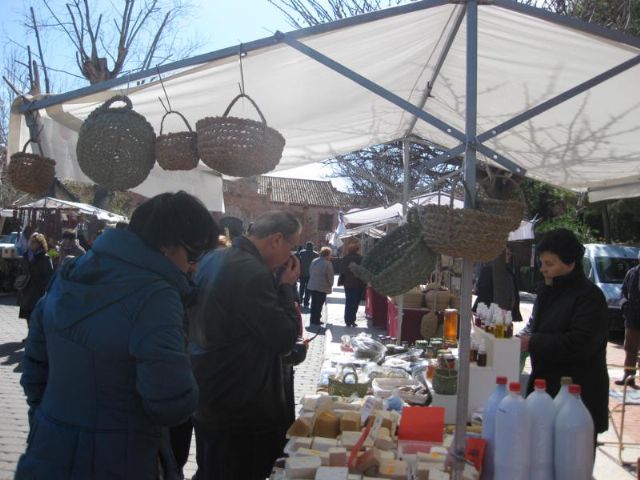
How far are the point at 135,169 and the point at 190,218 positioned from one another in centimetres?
124

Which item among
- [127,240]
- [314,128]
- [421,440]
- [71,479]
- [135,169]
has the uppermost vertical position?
[314,128]

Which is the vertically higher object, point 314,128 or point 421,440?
point 314,128

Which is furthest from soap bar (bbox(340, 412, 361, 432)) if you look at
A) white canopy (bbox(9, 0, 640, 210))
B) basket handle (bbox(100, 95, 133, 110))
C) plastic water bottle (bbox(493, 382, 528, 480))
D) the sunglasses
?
basket handle (bbox(100, 95, 133, 110))

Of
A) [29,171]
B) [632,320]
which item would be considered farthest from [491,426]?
[632,320]

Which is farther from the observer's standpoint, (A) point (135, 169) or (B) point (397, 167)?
(B) point (397, 167)

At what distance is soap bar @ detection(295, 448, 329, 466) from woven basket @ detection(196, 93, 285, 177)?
1.37m

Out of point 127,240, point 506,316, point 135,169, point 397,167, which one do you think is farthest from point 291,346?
point 397,167

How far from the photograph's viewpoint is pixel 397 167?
939 inches

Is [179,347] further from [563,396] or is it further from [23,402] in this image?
[23,402]

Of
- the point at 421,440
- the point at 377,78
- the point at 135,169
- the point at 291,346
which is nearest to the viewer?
the point at 291,346

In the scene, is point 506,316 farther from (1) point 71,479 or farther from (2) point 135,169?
(1) point 71,479

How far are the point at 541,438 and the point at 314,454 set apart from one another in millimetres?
938

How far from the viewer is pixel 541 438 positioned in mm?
2010

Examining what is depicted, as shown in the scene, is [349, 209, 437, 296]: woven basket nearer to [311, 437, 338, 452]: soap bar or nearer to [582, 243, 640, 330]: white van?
[311, 437, 338, 452]: soap bar
